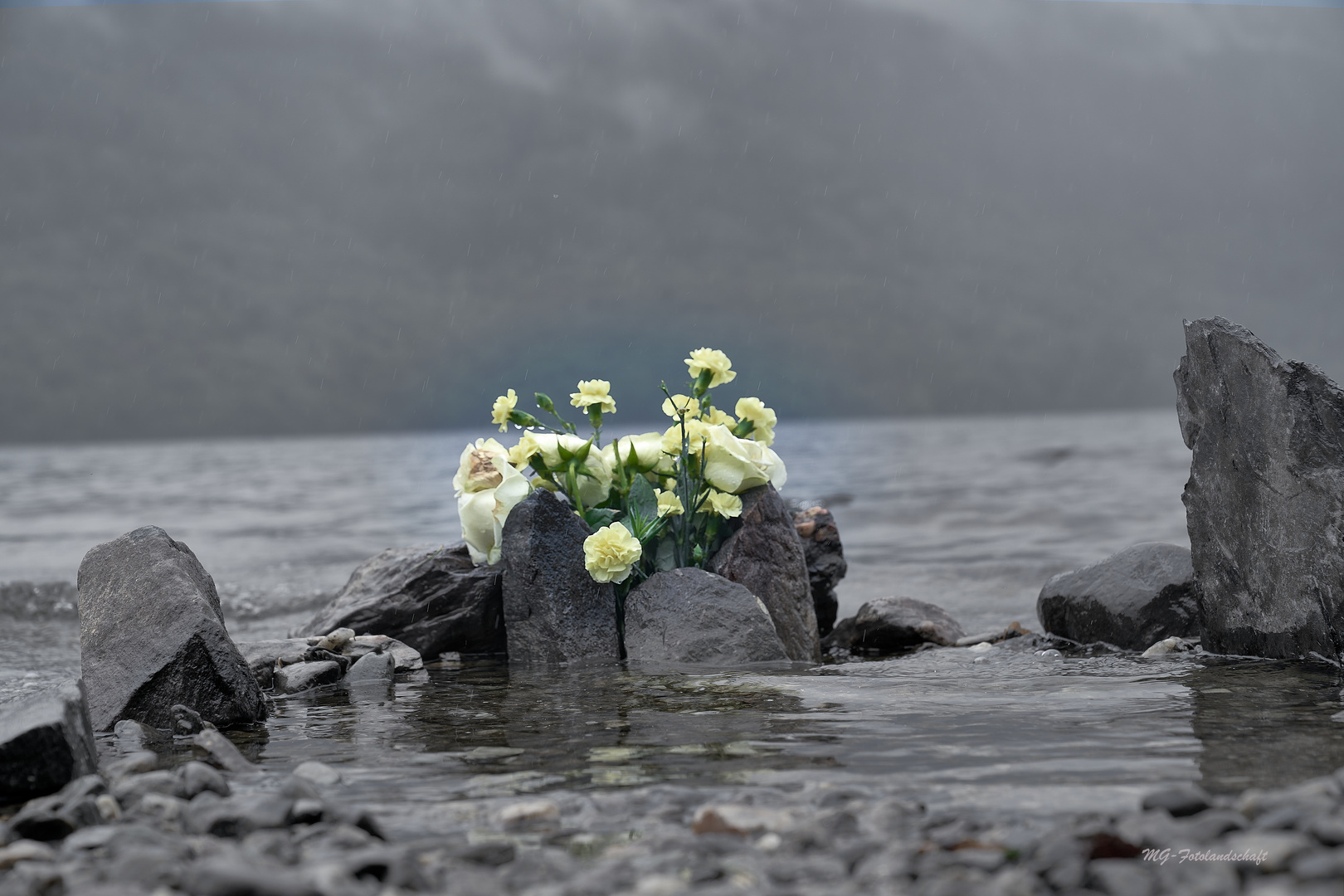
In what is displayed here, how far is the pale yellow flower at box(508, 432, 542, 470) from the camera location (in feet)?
15.6

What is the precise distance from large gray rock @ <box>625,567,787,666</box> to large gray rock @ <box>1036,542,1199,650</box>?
1.74 m

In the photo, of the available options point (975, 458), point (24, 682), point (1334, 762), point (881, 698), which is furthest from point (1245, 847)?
point (975, 458)

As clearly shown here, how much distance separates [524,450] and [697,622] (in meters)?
1.16

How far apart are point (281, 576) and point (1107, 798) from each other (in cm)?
1046

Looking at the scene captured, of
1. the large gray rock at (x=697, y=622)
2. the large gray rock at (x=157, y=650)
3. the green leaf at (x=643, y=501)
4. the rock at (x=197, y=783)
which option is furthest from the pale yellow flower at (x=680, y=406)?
the rock at (x=197, y=783)

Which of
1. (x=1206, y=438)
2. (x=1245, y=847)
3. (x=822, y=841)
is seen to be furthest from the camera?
(x=1206, y=438)

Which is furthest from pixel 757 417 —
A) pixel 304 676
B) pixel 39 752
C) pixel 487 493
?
pixel 39 752

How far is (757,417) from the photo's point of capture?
16.6ft

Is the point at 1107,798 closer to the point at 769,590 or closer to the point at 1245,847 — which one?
the point at 1245,847

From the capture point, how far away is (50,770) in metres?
2.57

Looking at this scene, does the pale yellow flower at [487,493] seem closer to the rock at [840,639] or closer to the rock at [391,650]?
the rock at [391,650]

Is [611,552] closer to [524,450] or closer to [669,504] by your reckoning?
[669,504]

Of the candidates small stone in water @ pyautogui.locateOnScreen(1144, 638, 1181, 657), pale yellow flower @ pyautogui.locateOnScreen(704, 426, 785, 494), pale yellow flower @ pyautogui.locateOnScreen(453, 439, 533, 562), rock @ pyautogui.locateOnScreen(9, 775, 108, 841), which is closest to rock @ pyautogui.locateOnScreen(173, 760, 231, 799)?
rock @ pyautogui.locateOnScreen(9, 775, 108, 841)

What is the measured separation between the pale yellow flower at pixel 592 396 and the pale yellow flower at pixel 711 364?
42cm
